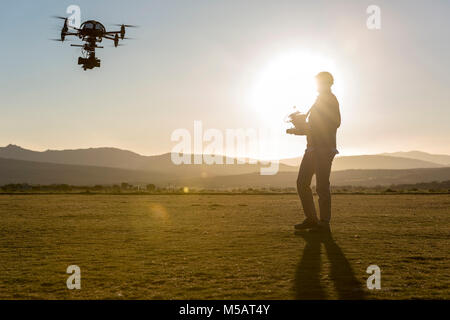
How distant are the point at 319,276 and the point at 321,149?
3967 millimetres

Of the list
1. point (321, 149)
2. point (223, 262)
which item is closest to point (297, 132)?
point (321, 149)

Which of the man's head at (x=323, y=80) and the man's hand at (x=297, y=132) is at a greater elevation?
the man's head at (x=323, y=80)

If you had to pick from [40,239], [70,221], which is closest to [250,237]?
[40,239]

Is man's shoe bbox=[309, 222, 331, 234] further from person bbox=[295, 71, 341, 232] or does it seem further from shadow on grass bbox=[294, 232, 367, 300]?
shadow on grass bbox=[294, 232, 367, 300]

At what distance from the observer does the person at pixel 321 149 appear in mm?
7925

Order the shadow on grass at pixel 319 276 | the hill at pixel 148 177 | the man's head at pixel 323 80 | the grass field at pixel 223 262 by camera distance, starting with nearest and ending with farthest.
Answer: the shadow on grass at pixel 319 276 → the grass field at pixel 223 262 → the man's head at pixel 323 80 → the hill at pixel 148 177

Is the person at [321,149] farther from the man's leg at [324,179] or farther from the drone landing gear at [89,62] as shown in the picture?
the drone landing gear at [89,62]

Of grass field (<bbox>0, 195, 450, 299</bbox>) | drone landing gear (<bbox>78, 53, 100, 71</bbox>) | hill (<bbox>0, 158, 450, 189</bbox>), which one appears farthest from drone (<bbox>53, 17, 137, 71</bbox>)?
hill (<bbox>0, 158, 450, 189</bbox>)

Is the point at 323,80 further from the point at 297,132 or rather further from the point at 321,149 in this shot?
the point at 321,149

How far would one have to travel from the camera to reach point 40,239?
24.8ft

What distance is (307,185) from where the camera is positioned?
827 centimetres

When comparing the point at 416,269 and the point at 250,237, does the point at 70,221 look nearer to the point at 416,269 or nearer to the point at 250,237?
the point at 250,237

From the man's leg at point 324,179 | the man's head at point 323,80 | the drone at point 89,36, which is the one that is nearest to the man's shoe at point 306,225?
the man's leg at point 324,179

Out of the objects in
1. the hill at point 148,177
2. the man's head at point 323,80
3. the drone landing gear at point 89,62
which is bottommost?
the hill at point 148,177
